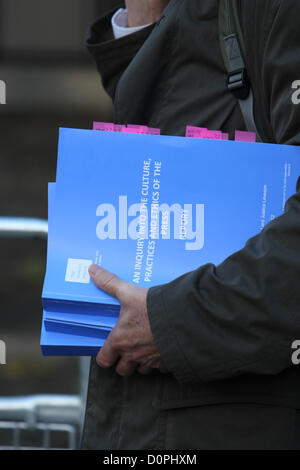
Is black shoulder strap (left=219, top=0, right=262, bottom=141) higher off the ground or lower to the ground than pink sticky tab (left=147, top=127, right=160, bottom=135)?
higher

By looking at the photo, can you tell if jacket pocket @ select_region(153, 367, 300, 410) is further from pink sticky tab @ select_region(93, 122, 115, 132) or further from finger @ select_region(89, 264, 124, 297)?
pink sticky tab @ select_region(93, 122, 115, 132)

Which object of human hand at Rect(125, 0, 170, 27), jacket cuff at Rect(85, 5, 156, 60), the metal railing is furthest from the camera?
the metal railing

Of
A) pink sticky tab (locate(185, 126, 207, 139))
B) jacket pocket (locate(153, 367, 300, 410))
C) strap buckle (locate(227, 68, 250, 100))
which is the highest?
strap buckle (locate(227, 68, 250, 100))

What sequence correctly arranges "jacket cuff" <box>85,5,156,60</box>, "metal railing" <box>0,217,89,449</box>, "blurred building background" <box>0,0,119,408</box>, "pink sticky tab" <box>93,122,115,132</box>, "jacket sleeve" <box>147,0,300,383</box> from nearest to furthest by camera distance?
"jacket sleeve" <box>147,0,300,383</box>
"pink sticky tab" <box>93,122,115,132</box>
"jacket cuff" <box>85,5,156,60</box>
"metal railing" <box>0,217,89,449</box>
"blurred building background" <box>0,0,119,408</box>

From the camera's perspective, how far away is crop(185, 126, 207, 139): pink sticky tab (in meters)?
1.89

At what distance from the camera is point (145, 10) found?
2.26m

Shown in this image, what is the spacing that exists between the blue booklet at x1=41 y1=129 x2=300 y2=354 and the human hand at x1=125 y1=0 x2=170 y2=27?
54 cm

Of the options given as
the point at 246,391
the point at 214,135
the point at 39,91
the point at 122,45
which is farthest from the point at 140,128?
the point at 39,91

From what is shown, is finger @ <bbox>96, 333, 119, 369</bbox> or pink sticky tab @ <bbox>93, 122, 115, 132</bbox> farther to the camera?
pink sticky tab @ <bbox>93, 122, 115, 132</bbox>

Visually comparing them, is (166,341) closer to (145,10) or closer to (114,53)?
(114,53)

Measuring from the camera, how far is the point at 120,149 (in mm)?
1865

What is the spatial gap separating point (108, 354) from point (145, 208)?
332mm

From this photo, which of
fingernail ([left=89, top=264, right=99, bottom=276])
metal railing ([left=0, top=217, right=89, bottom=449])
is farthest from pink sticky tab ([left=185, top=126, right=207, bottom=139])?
metal railing ([left=0, top=217, right=89, bottom=449])

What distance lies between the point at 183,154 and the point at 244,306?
39 centimetres
